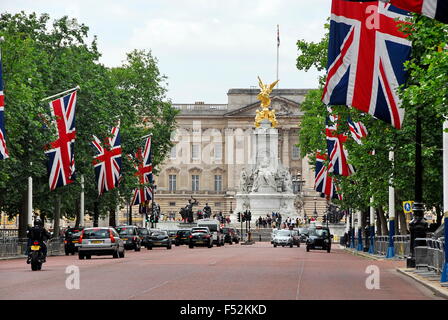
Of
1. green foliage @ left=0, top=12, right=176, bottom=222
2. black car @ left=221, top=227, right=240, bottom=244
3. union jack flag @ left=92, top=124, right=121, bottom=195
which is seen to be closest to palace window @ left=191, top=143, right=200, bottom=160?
black car @ left=221, top=227, right=240, bottom=244

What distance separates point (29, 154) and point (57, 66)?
10.5 metres

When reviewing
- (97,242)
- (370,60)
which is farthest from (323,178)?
(370,60)

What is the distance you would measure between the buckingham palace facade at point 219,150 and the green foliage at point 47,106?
85.7 meters

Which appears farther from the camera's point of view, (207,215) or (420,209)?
(207,215)

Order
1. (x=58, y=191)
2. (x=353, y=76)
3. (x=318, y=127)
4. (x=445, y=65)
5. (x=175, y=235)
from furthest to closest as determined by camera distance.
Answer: (x=175, y=235), (x=318, y=127), (x=58, y=191), (x=353, y=76), (x=445, y=65)

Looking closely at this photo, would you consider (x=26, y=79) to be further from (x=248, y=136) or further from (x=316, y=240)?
(x=248, y=136)

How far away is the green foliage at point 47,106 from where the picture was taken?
187 feet

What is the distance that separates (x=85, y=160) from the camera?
6888 cm

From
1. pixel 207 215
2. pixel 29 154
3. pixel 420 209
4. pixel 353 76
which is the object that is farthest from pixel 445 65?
pixel 207 215

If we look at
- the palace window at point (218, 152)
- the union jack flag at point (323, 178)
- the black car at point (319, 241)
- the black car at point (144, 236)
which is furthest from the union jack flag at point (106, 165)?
the palace window at point (218, 152)

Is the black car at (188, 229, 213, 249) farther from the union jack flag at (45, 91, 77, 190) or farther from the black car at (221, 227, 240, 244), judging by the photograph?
the union jack flag at (45, 91, 77, 190)

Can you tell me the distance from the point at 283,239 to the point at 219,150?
103774mm

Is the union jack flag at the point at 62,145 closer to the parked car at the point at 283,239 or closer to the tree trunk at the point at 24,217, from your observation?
the tree trunk at the point at 24,217

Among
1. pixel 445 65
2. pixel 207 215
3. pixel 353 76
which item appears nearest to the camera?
pixel 445 65
